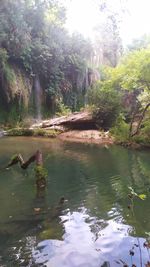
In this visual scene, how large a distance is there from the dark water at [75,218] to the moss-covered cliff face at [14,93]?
1203 cm

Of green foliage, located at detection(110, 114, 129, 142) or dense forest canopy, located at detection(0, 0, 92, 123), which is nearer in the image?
green foliage, located at detection(110, 114, 129, 142)

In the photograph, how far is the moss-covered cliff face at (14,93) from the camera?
74.3 feet

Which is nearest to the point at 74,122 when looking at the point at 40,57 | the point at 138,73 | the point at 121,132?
the point at 121,132

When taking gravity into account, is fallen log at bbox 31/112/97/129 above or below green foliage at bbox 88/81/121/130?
below

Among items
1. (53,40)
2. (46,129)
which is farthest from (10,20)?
(46,129)

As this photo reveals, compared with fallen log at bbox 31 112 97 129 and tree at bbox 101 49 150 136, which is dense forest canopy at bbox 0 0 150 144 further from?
fallen log at bbox 31 112 97 129

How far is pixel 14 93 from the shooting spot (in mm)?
23078

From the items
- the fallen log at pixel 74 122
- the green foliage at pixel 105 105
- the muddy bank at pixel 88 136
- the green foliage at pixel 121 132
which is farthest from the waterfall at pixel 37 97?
the green foliage at pixel 121 132

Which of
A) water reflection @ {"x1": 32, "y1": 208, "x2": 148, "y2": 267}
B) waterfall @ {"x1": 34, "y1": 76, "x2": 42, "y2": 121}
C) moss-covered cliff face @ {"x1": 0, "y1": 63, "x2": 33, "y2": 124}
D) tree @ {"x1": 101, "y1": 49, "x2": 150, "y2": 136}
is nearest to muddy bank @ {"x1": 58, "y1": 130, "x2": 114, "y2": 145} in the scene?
tree @ {"x1": 101, "y1": 49, "x2": 150, "y2": 136}

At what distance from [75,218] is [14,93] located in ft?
58.6

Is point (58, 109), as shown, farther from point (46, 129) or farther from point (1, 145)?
point (1, 145)

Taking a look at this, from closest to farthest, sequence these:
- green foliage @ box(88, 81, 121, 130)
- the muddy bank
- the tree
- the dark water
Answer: the dark water → the tree → the muddy bank → green foliage @ box(88, 81, 121, 130)

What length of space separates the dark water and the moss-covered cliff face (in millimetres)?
12033

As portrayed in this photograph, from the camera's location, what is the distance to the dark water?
15.4ft
